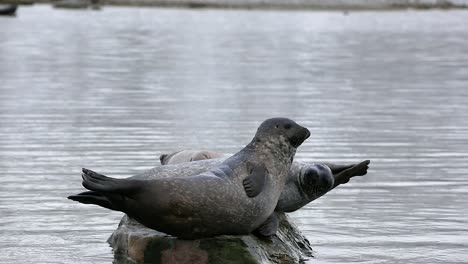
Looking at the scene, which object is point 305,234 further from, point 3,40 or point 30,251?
point 3,40

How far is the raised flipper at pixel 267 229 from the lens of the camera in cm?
927

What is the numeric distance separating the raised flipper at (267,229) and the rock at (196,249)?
5cm

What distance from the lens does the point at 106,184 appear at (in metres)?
8.51

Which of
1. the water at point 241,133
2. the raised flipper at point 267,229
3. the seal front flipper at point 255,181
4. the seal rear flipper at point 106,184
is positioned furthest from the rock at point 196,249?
the seal rear flipper at point 106,184

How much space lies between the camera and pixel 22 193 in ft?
39.5

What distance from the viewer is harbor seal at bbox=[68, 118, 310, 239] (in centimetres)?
863

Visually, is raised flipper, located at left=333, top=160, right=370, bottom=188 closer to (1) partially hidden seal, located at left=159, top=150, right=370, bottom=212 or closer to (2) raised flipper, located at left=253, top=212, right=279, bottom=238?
(1) partially hidden seal, located at left=159, top=150, right=370, bottom=212

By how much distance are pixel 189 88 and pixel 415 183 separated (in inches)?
483

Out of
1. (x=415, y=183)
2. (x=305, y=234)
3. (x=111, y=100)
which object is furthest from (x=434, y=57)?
(x=305, y=234)

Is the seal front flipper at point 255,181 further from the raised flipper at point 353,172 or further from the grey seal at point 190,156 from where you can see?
the grey seal at point 190,156

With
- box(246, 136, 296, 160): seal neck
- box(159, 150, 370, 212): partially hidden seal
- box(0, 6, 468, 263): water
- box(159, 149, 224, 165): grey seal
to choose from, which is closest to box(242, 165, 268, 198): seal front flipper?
box(246, 136, 296, 160): seal neck

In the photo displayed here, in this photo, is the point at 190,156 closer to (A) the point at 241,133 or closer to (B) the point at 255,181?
(B) the point at 255,181

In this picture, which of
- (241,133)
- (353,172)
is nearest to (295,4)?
(241,133)

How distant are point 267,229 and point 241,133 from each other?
25.5 feet
